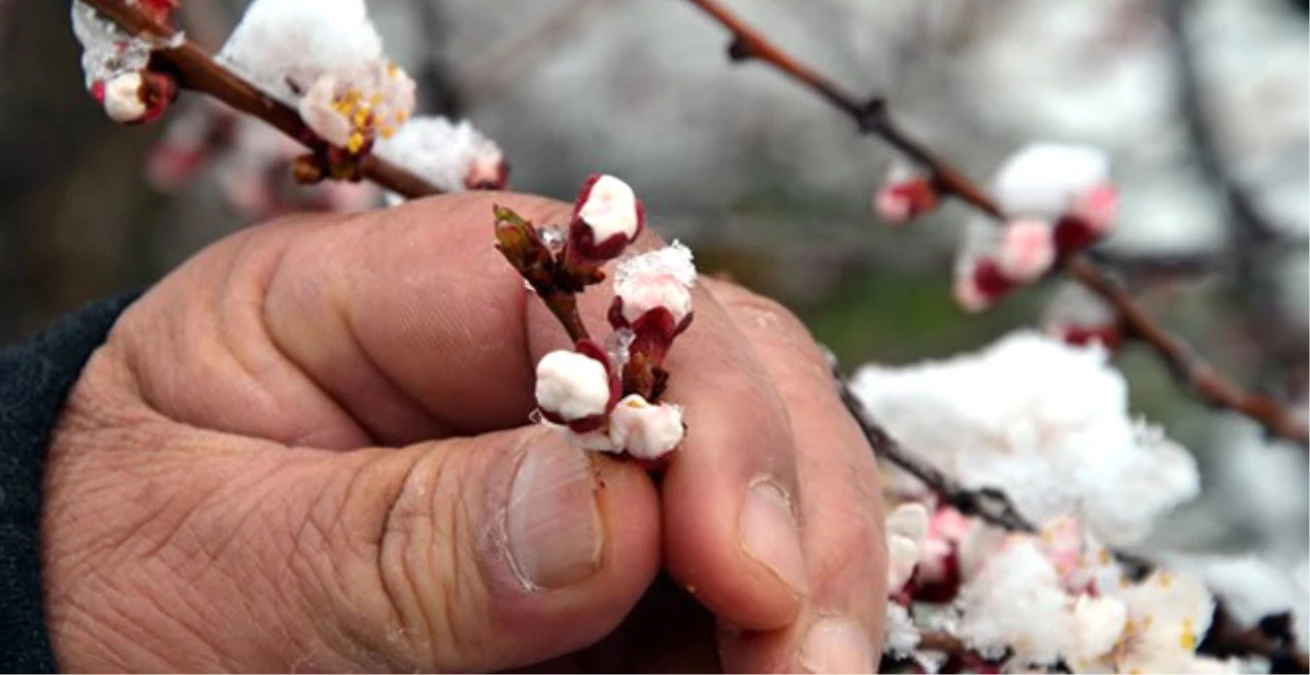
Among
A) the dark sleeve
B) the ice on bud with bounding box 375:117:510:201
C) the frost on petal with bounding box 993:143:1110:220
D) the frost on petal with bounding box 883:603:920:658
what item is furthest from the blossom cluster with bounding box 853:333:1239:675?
the dark sleeve

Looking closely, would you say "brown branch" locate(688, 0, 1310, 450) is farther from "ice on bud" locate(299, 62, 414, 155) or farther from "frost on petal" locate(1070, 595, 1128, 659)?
"frost on petal" locate(1070, 595, 1128, 659)

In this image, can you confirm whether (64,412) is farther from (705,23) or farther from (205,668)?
(705,23)

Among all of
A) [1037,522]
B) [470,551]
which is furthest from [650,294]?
[1037,522]

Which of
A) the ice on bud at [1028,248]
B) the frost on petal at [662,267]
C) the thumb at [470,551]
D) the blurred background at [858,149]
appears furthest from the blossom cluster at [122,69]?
the blurred background at [858,149]

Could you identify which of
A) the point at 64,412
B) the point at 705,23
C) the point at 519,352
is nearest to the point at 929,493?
the point at 519,352

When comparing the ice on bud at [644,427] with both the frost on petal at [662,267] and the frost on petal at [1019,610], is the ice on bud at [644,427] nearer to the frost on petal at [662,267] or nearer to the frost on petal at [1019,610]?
the frost on petal at [662,267]

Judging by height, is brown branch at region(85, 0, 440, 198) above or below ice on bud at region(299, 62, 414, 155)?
below
